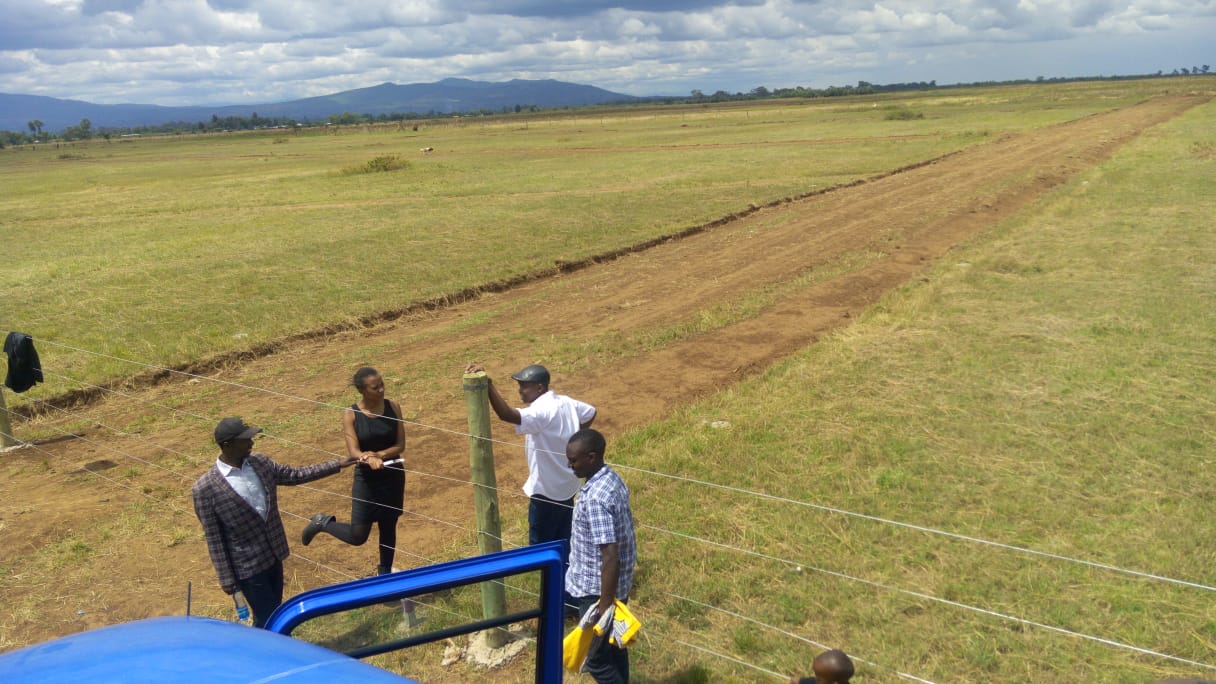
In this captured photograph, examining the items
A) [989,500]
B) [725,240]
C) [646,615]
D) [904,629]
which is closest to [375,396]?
[646,615]

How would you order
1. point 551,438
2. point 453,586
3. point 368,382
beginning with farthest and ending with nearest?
1. point 368,382
2. point 551,438
3. point 453,586

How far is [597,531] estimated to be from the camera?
406 centimetres

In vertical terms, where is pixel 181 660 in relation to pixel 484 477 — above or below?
above

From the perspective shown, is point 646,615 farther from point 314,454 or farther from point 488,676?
point 314,454

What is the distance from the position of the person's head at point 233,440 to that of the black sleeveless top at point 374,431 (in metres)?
0.89

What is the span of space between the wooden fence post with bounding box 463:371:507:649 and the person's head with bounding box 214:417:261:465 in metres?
1.30

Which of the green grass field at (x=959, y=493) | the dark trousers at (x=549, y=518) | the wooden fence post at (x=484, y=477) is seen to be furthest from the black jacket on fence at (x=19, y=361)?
the dark trousers at (x=549, y=518)

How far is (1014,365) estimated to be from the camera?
10031 millimetres

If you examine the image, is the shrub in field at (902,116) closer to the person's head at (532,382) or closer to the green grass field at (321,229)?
the green grass field at (321,229)

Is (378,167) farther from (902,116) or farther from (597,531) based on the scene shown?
(902,116)

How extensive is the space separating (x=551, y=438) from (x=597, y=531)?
120 cm

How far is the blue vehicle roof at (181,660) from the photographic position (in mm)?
1962

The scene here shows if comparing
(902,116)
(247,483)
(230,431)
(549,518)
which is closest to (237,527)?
(247,483)

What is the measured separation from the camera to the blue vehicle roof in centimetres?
196
